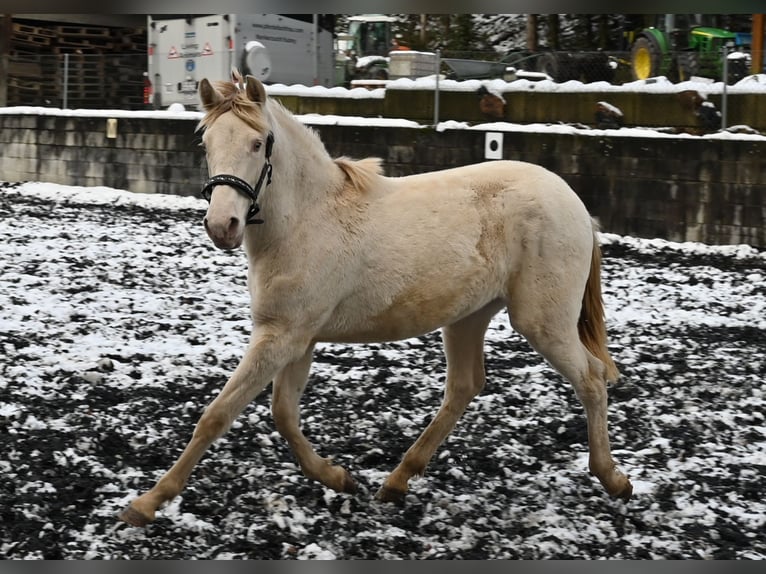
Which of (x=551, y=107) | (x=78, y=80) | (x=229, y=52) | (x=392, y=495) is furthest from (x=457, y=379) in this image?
(x=229, y=52)

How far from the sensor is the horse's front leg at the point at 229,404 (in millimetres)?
4359

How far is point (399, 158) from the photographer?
13.6 metres

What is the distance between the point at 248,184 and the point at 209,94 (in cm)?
44

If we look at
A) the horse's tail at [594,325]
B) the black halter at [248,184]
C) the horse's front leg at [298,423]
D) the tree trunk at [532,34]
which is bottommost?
the horse's front leg at [298,423]

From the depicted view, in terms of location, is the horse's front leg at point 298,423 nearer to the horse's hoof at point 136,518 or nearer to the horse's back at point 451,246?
the horse's back at point 451,246

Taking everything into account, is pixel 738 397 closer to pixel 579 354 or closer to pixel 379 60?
pixel 579 354

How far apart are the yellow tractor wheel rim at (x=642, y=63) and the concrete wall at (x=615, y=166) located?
242 centimetres

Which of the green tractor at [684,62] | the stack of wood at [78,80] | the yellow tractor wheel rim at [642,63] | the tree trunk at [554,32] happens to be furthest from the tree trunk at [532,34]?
the yellow tractor wheel rim at [642,63]

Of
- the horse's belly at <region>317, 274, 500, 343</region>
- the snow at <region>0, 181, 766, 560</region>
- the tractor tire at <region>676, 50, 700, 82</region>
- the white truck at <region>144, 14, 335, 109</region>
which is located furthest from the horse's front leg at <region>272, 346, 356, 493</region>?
the white truck at <region>144, 14, 335, 109</region>

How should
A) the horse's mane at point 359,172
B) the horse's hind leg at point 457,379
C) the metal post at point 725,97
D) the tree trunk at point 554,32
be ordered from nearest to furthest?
1. the horse's mane at point 359,172
2. the horse's hind leg at point 457,379
3. the metal post at point 725,97
4. the tree trunk at point 554,32

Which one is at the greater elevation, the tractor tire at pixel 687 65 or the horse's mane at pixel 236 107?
the tractor tire at pixel 687 65

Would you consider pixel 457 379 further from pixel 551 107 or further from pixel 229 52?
pixel 229 52

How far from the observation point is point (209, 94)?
4.33m

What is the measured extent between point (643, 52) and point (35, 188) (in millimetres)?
9345
